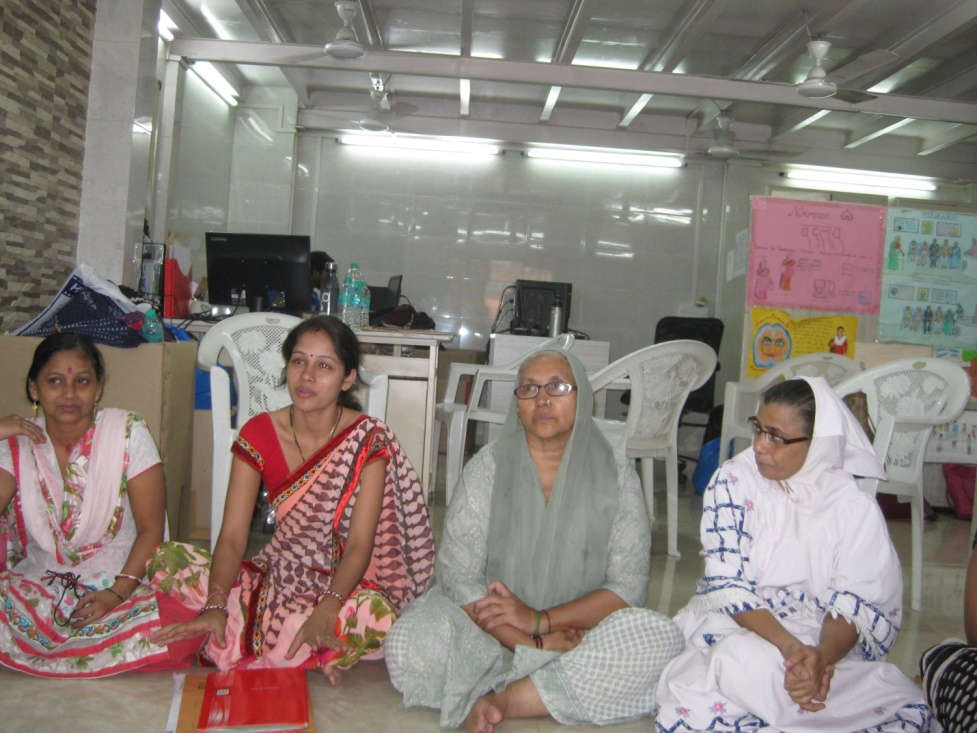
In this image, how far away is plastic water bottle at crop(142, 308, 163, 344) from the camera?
297cm

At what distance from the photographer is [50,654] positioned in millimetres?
1995

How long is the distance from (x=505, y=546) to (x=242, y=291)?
98.0 inches

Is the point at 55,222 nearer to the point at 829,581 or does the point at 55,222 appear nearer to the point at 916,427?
the point at 829,581

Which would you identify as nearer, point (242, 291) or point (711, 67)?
point (242, 291)

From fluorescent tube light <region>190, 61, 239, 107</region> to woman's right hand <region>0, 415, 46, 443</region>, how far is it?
505 cm

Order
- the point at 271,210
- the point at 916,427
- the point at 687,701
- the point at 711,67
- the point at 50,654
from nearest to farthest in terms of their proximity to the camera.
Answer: the point at 687,701 → the point at 50,654 → the point at 916,427 → the point at 711,67 → the point at 271,210

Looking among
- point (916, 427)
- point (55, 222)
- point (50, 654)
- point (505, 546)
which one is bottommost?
point (50, 654)

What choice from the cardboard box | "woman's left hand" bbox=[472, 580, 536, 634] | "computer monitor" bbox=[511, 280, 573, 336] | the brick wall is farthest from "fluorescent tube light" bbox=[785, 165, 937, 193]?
"woman's left hand" bbox=[472, 580, 536, 634]

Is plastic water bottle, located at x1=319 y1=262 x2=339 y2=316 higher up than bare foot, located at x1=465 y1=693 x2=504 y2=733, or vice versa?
plastic water bottle, located at x1=319 y1=262 x2=339 y2=316

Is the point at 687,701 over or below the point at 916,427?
below

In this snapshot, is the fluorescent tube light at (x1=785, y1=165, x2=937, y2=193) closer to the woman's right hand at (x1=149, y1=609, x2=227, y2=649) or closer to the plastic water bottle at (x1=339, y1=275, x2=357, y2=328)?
the plastic water bottle at (x1=339, y1=275, x2=357, y2=328)

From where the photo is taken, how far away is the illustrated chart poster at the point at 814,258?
459 centimetres

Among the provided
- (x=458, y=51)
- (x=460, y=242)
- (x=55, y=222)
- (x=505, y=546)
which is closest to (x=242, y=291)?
(x=55, y=222)

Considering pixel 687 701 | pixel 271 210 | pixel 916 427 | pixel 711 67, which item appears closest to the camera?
pixel 687 701
